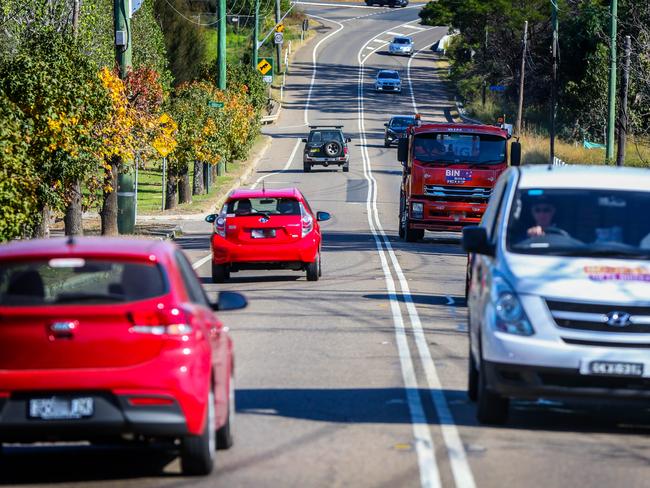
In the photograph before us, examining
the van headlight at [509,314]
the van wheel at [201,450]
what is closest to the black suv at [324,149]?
the van headlight at [509,314]

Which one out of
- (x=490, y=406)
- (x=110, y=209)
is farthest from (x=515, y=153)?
(x=490, y=406)

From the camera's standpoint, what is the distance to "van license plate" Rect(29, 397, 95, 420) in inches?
311

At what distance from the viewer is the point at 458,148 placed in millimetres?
29016

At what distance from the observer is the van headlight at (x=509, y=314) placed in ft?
32.6

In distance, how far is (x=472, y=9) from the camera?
8862cm

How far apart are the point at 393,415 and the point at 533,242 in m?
1.76

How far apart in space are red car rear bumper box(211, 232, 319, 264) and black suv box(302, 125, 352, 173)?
1313 inches

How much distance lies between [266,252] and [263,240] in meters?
0.20

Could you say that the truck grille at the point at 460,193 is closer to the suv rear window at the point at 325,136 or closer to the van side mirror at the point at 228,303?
the van side mirror at the point at 228,303

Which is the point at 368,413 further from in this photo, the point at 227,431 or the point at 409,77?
the point at 409,77

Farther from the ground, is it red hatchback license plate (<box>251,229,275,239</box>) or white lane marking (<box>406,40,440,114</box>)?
white lane marking (<box>406,40,440,114</box>)

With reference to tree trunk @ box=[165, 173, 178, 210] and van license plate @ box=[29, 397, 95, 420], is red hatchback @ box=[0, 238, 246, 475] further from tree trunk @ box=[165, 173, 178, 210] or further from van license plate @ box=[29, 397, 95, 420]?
tree trunk @ box=[165, 173, 178, 210]

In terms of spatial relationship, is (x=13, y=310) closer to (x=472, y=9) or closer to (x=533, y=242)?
(x=533, y=242)

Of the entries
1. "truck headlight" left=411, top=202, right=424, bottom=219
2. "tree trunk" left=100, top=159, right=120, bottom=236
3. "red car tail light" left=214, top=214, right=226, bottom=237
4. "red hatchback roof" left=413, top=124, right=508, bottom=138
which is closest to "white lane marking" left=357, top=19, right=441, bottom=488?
"red car tail light" left=214, top=214, right=226, bottom=237
